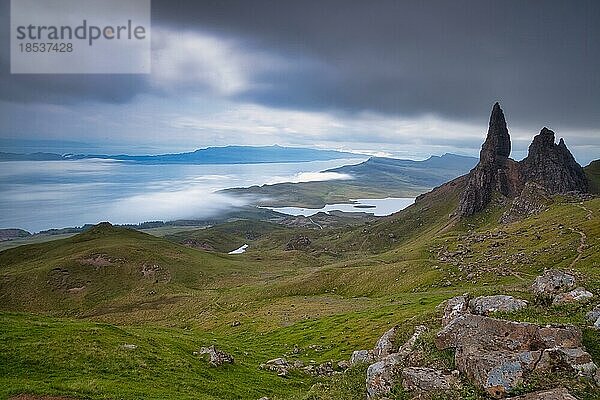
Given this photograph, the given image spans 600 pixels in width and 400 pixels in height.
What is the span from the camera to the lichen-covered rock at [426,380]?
64.0ft

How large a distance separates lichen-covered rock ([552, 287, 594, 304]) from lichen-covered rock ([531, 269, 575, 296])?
1919 mm

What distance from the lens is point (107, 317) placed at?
116m

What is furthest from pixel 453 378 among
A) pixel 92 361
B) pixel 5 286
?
pixel 5 286

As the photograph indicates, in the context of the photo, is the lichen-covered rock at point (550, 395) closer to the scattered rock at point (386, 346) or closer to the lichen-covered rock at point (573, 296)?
the scattered rock at point (386, 346)

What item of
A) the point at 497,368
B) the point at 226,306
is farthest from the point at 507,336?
the point at 226,306

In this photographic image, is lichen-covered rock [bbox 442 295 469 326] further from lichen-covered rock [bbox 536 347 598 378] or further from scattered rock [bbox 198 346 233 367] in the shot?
scattered rock [bbox 198 346 233 367]

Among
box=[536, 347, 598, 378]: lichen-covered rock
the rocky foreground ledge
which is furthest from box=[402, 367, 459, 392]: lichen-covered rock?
box=[536, 347, 598, 378]: lichen-covered rock

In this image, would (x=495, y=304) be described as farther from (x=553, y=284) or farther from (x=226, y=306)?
(x=226, y=306)

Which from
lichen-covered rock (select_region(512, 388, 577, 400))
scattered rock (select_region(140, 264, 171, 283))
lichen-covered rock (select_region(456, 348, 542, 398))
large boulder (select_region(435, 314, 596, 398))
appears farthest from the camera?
scattered rock (select_region(140, 264, 171, 283))

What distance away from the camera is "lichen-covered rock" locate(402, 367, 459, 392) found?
1952 centimetres

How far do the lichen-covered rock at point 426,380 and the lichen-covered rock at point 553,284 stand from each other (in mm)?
17836

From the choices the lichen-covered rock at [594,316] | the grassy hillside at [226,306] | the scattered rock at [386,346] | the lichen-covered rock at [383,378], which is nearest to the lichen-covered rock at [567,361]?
the grassy hillside at [226,306]

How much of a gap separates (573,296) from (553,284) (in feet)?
18.5

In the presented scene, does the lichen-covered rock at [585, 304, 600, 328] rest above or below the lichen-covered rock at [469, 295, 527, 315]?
above
